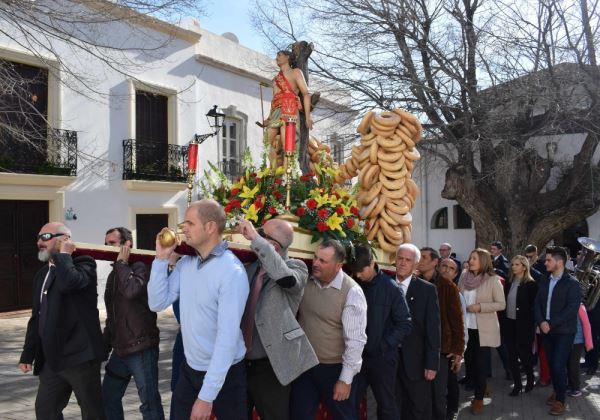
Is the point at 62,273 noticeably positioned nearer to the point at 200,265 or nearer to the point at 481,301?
the point at 200,265

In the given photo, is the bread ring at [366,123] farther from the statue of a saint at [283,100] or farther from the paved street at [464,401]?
the paved street at [464,401]

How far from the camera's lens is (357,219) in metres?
5.41

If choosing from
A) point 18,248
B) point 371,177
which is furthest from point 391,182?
point 18,248

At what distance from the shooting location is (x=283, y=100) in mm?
6152

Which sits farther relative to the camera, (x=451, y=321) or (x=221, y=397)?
(x=451, y=321)

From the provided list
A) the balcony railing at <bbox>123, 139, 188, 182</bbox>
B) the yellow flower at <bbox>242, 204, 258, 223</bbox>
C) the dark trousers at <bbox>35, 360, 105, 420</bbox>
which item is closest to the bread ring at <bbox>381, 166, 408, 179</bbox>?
the yellow flower at <bbox>242, 204, 258, 223</bbox>

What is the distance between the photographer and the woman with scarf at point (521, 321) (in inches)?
267

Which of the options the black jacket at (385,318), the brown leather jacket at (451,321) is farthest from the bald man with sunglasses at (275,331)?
the brown leather jacket at (451,321)

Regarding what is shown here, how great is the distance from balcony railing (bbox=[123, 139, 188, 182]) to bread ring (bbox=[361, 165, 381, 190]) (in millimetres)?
9562

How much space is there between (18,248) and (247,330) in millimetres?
10992

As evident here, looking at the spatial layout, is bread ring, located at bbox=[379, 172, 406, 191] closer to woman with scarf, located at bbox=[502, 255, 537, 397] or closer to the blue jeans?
woman with scarf, located at bbox=[502, 255, 537, 397]

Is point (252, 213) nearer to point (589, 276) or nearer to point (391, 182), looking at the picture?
point (391, 182)

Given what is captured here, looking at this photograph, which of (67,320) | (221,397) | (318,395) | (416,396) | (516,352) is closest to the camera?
(221,397)

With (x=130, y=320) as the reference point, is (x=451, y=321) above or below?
below
